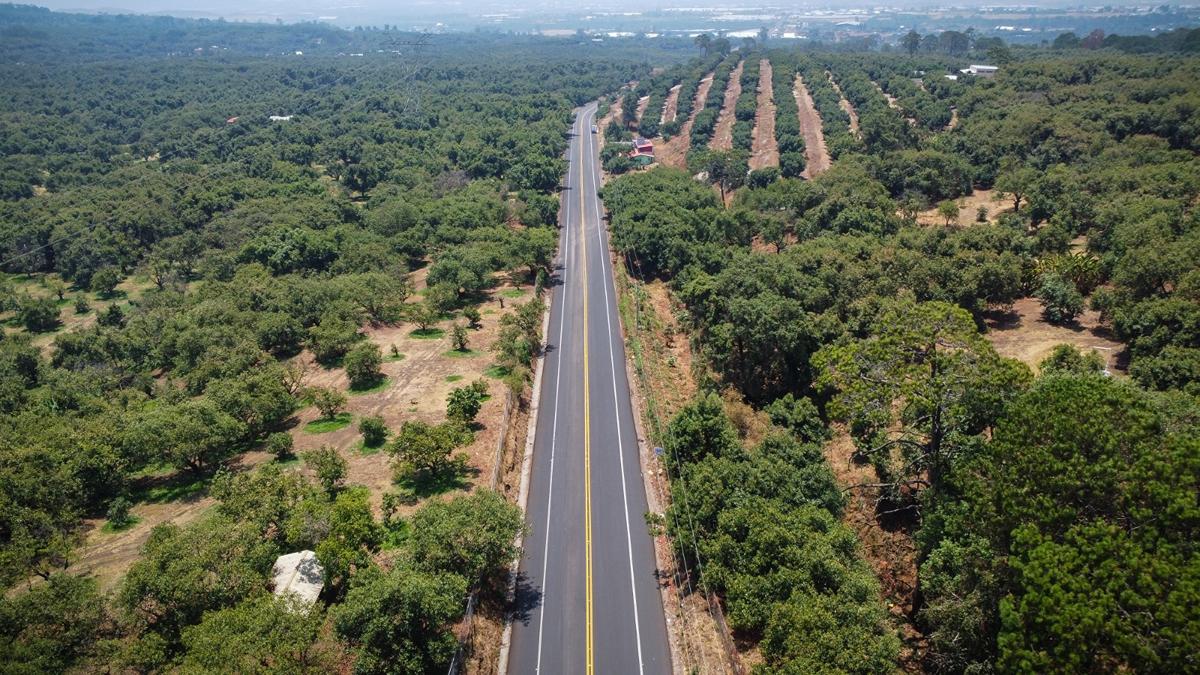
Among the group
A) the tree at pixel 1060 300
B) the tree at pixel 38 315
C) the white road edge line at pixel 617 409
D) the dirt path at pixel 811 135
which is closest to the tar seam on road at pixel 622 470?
the white road edge line at pixel 617 409

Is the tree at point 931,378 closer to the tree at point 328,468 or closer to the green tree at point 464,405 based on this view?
the green tree at point 464,405

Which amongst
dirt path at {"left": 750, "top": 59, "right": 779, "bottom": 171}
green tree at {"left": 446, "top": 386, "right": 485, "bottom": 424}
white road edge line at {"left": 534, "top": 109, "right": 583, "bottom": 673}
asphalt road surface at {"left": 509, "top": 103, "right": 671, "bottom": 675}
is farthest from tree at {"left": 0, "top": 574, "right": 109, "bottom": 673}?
dirt path at {"left": 750, "top": 59, "right": 779, "bottom": 171}

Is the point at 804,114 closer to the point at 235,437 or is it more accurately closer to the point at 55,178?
the point at 235,437

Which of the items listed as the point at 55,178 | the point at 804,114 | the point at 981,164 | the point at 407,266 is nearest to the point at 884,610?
the point at 407,266

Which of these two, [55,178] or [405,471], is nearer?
[405,471]

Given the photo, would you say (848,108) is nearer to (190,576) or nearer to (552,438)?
(552,438)

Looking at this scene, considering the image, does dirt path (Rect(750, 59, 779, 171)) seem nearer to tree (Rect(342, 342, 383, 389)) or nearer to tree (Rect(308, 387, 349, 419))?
tree (Rect(342, 342, 383, 389))
